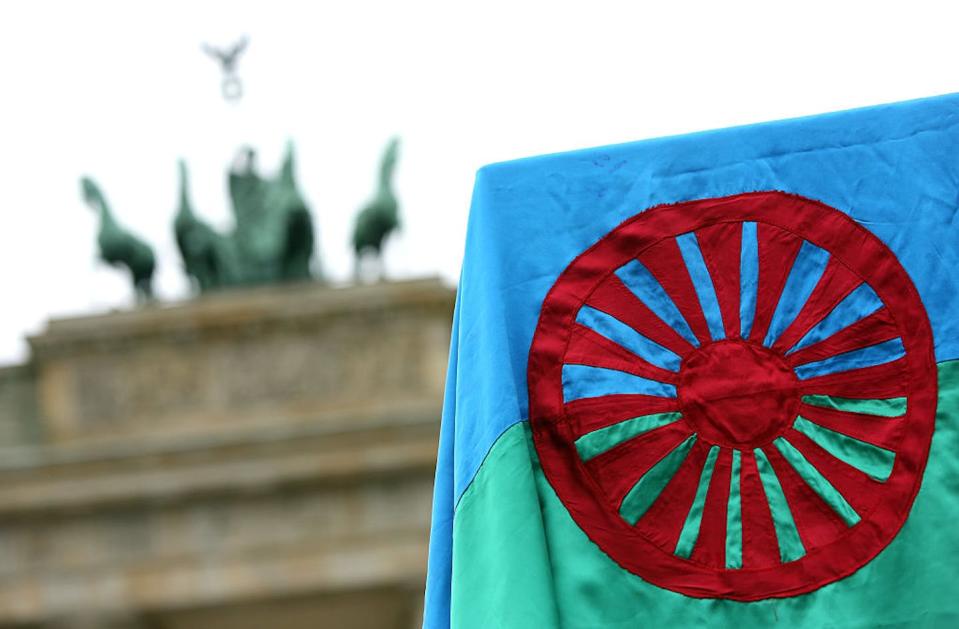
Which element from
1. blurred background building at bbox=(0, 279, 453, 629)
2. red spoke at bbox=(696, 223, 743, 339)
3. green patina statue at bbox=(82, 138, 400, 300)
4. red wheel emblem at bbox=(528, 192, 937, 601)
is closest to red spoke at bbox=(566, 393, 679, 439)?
red wheel emblem at bbox=(528, 192, 937, 601)

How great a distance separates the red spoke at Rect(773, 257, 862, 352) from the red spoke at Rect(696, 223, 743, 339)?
6 cm

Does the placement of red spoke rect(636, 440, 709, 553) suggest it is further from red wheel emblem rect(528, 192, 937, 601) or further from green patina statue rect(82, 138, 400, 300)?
green patina statue rect(82, 138, 400, 300)

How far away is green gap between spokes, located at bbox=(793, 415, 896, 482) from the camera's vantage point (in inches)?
98.1

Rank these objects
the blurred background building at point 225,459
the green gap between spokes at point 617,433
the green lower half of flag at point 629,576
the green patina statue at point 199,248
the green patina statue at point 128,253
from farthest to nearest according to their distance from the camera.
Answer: the green patina statue at point 199,248
the green patina statue at point 128,253
the blurred background building at point 225,459
the green gap between spokes at point 617,433
the green lower half of flag at point 629,576

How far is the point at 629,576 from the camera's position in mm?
2463

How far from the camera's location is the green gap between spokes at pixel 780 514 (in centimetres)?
247

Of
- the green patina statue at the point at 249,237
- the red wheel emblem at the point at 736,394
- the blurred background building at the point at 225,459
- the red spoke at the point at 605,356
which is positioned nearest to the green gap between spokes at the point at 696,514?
the red wheel emblem at the point at 736,394

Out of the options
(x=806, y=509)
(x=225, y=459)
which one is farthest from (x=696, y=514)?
(x=225, y=459)

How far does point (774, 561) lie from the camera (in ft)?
8.07

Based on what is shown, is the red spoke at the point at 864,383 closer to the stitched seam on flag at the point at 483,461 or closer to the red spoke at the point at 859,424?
the red spoke at the point at 859,424

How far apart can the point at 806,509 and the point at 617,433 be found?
231 millimetres

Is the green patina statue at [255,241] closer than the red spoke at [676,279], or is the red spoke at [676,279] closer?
the red spoke at [676,279]

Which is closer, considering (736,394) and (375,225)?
(736,394)

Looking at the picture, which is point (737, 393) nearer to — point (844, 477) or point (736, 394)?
point (736, 394)
